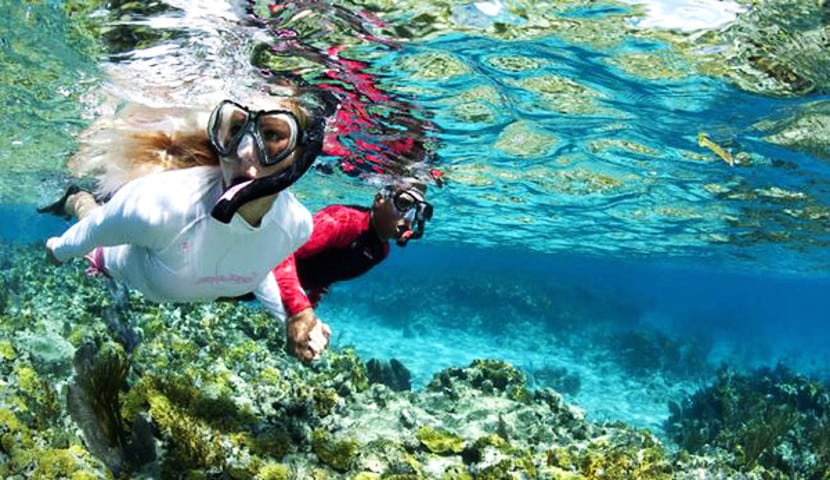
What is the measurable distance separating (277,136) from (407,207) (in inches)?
99.1

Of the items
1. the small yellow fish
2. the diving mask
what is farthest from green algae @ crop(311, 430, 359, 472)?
the small yellow fish

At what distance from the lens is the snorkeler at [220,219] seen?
3.44m

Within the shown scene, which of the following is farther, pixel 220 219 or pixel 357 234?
pixel 357 234

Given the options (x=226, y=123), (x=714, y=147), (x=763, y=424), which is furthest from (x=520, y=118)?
(x=226, y=123)

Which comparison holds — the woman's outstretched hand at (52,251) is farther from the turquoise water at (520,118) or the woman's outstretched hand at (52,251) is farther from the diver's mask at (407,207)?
the turquoise water at (520,118)

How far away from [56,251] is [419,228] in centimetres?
345

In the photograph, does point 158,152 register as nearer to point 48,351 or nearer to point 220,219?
point 220,219

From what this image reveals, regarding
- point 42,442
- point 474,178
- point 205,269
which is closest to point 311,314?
point 205,269

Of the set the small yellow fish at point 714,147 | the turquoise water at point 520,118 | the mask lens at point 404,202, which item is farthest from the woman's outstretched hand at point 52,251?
the small yellow fish at point 714,147

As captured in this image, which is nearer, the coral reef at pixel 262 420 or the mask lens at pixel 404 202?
the coral reef at pixel 262 420

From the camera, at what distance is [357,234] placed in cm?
596

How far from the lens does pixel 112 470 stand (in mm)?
4668

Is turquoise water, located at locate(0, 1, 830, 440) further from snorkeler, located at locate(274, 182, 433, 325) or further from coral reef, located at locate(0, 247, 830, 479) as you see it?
coral reef, located at locate(0, 247, 830, 479)

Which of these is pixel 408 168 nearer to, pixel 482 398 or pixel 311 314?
pixel 482 398
